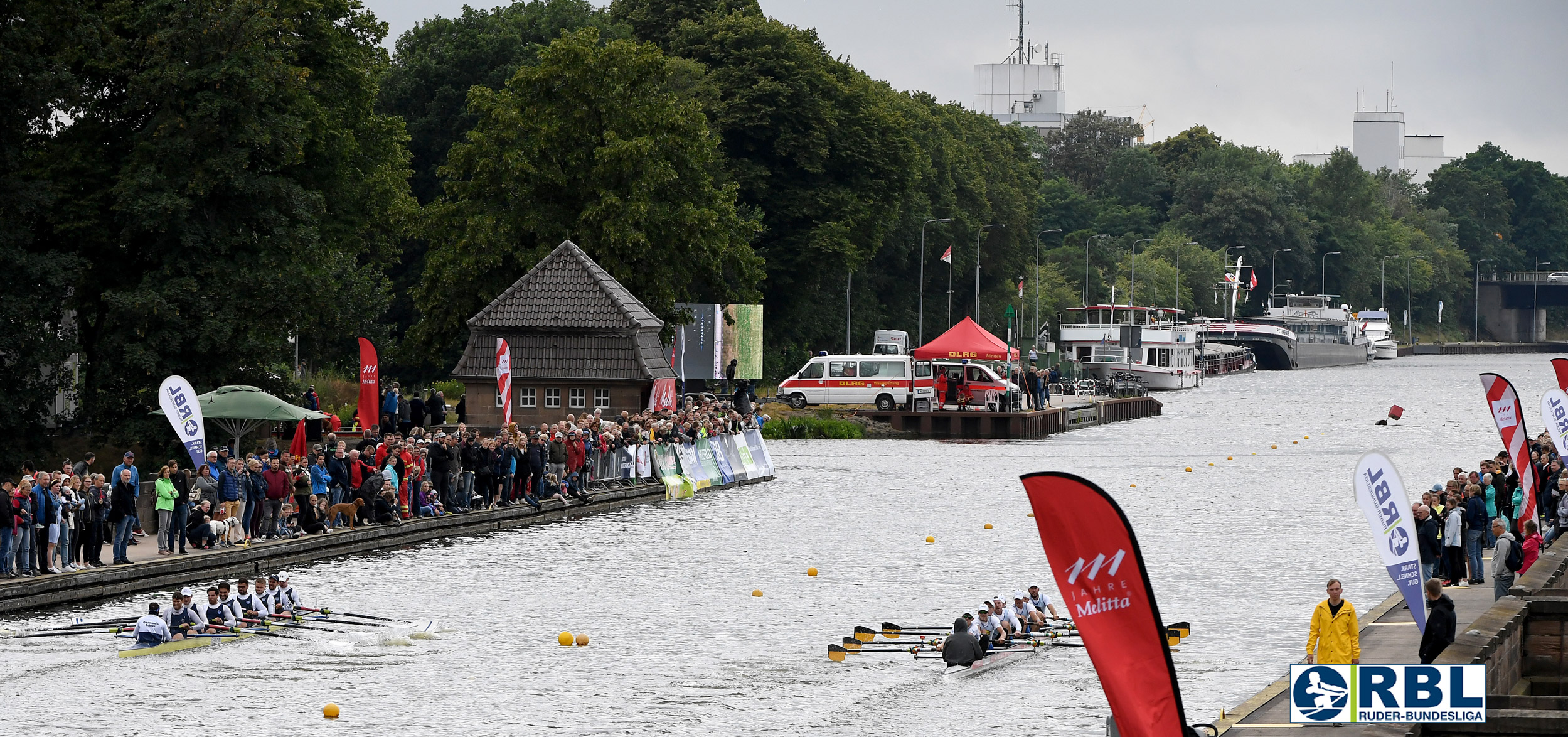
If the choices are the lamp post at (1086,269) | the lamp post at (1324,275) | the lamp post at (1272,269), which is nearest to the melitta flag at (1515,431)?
the lamp post at (1086,269)

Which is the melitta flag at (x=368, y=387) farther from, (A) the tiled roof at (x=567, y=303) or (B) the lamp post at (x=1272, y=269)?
(B) the lamp post at (x=1272, y=269)

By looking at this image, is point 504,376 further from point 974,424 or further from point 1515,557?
point 974,424

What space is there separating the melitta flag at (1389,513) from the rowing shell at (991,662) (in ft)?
22.4

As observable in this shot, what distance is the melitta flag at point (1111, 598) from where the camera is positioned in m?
Result: 12.5

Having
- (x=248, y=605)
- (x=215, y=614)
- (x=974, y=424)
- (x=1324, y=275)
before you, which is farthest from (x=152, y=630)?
(x=1324, y=275)

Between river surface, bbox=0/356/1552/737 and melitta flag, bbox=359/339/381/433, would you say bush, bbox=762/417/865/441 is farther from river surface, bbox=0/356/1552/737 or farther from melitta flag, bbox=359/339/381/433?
melitta flag, bbox=359/339/381/433

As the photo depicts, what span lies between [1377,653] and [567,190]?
140 ft

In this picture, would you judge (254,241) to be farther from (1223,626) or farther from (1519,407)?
(1519,407)

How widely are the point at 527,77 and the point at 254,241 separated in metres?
18.9

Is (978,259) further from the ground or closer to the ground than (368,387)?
further from the ground

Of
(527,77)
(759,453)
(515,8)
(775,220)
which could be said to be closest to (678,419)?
(759,453)

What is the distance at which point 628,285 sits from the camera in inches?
2347

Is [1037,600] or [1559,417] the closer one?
[1037,600]

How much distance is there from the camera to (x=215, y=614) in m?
25.0
